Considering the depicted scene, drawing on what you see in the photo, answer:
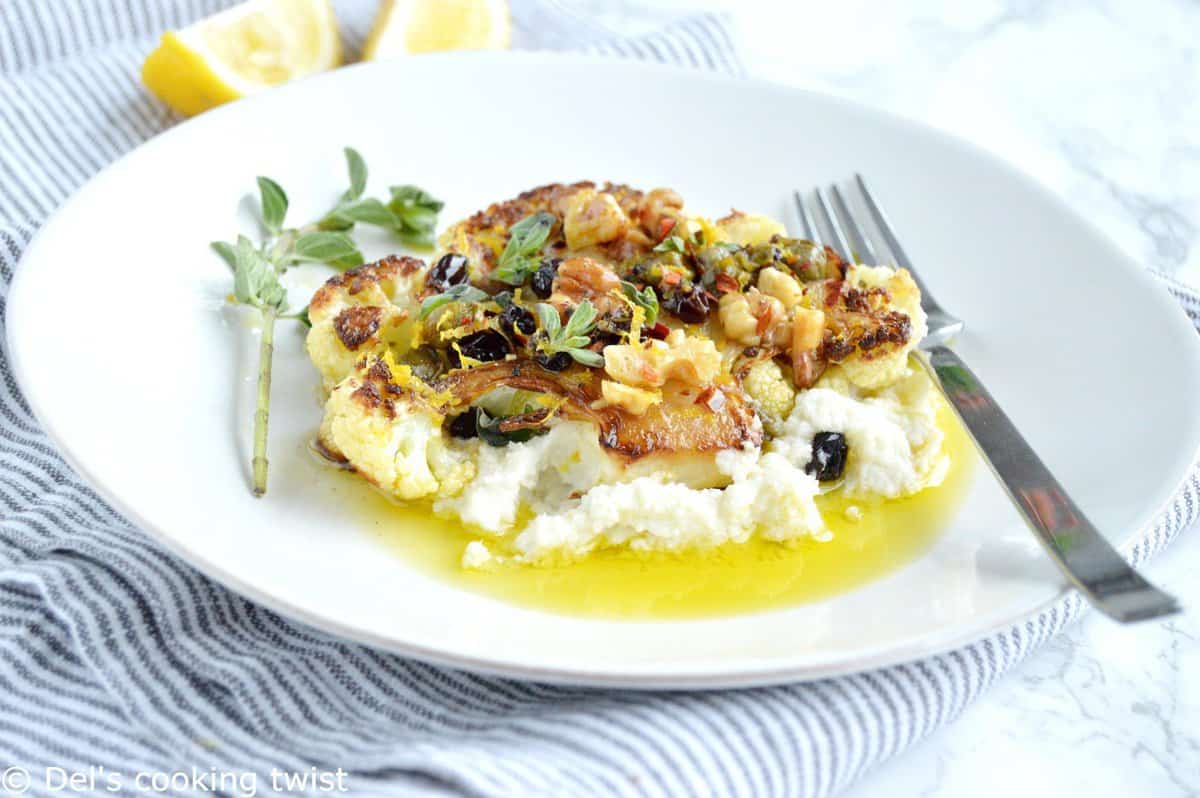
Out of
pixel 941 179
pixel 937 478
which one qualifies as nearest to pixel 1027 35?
pixel 941 179

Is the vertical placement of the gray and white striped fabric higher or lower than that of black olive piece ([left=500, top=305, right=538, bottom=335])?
lower

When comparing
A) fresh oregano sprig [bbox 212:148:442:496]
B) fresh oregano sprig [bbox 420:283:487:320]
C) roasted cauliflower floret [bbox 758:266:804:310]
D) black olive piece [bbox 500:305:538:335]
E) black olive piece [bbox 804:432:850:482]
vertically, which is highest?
roasted cauliflower floret [bbox 758:266:804:310]

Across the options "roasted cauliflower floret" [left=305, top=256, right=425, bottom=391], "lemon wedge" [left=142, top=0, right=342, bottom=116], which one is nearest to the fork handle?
"roasted cauliflower floret" [left=305, top=256, right=425, bottom=391]

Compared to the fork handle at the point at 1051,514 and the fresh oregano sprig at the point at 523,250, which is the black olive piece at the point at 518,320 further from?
the fork handle at the point at 1051,514

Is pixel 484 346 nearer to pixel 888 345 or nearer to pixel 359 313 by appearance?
pixel 359 313

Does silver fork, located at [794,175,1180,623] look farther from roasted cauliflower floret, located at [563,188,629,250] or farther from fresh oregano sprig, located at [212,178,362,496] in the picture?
fresh oregano sprig, located at [212,178,362,496]

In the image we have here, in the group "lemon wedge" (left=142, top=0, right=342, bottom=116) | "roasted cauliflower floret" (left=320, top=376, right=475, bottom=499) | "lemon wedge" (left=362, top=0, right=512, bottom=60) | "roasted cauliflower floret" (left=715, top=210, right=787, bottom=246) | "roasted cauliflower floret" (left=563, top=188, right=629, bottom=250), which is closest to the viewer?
"roasted cauliflower floret" (left=320, top=376, right=475, bottom=499)

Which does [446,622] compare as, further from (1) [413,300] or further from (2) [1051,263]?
(2) [1051,263]
